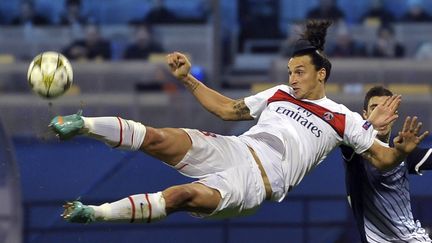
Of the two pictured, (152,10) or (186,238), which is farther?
(152,10)

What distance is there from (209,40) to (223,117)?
19.2 feet

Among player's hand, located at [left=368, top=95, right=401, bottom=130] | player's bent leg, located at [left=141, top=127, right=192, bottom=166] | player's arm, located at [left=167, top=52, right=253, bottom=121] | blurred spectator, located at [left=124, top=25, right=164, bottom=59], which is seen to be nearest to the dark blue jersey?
player's hand, located at [left=368, top=95, right=401, bottom=130]

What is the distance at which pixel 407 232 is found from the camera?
21.9ft

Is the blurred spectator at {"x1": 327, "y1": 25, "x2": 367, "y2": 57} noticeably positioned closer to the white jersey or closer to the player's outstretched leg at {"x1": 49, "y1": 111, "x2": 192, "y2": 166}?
the white jersey

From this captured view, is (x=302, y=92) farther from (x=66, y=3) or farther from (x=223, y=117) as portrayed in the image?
(x=66, y=3)

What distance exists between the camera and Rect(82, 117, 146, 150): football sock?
→ 6.31 metres

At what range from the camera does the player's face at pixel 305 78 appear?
22.8 feet

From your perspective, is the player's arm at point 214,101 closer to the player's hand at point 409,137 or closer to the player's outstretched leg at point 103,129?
the player's outstretched leg at point 103,129

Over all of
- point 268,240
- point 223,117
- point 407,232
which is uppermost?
point 223,117

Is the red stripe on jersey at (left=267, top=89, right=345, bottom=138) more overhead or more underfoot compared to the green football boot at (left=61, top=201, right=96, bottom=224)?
more overhead

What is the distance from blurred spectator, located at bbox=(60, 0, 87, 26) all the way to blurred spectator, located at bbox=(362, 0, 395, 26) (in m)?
3.30

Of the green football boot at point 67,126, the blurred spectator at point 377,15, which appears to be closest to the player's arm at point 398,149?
the green football boot at point 67,126

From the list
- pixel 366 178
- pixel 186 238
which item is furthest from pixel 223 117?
pixel 186 238

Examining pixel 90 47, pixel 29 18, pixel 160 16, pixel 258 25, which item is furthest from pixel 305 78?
pixel 29 18
